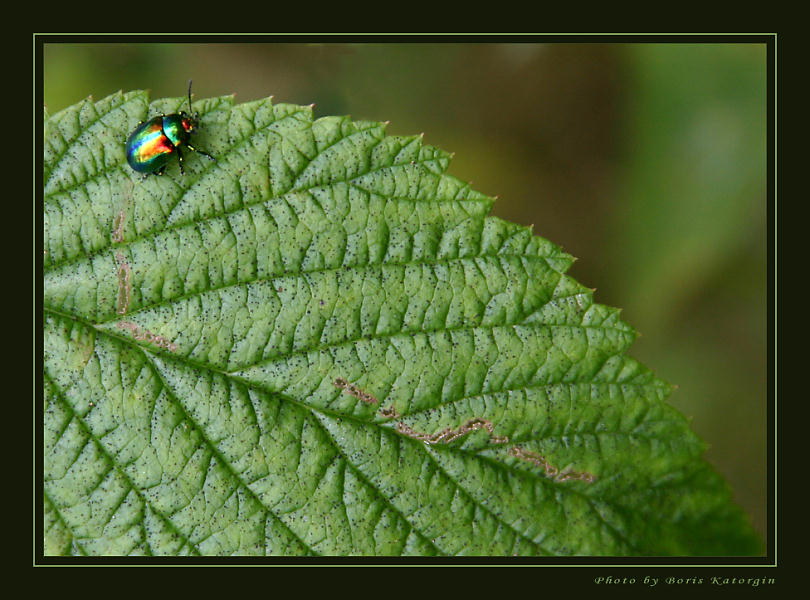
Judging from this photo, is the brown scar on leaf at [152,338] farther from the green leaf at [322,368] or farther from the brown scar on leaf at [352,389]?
the brown scar on leaf at [352,389]

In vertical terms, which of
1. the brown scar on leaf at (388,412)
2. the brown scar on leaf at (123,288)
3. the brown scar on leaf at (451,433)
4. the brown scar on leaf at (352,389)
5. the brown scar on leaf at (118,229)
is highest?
the brown scar on leaf at (118,229)

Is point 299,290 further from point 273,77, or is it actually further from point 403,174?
point 273,77

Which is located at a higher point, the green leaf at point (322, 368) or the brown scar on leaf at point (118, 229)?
the brown scar on leaf at point (118, 229)

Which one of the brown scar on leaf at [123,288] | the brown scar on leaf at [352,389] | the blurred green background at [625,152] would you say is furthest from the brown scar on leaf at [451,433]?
the blurred green background at [625,152]

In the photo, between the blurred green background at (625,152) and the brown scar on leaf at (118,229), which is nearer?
the brown scar on leaf at (118,229)

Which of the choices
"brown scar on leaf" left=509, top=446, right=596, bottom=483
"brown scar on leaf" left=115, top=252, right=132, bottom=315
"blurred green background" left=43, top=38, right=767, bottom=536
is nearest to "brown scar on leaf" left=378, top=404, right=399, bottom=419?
"brown scar on leaf" left=509, top=446, right=596, bottom=483

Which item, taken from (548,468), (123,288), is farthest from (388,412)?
(123,288)

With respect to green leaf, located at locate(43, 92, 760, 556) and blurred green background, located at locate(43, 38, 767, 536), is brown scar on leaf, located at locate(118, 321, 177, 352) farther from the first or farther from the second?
blurred green background, located at locate(43, 38, 767, 536)

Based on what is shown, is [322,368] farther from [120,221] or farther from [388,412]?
[120,221]
